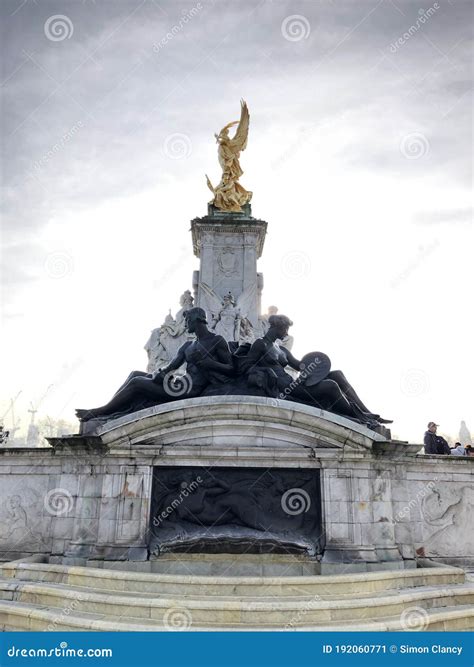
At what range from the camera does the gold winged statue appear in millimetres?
23141

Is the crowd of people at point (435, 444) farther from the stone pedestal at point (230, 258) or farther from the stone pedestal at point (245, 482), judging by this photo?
the stone pedestal at point (230, 258)

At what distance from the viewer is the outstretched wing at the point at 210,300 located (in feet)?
67.1

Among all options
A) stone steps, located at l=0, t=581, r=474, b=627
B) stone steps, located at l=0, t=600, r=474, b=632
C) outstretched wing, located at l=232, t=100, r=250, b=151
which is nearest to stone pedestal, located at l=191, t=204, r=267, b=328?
outstretched wing, located at l=232, t=100, r=250, b=151

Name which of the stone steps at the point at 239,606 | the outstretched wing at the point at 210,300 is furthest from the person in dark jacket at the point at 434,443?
the outstretched wing at the point at 210,300

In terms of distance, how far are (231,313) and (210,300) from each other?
1362 millimetres

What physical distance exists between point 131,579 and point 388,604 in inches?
155

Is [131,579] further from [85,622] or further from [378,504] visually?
[378,504]

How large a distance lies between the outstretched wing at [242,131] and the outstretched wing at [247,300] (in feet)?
23.6

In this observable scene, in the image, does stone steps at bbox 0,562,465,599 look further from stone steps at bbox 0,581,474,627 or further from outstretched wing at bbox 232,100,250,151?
outstretched wing at bbox 232,100,250,151

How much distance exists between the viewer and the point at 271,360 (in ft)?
36.8

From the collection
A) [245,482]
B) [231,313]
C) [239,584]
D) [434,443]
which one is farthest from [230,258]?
[239,584]

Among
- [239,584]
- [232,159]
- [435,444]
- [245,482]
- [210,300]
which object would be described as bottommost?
[239,584]

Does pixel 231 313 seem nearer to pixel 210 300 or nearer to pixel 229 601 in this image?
pixel 210 300

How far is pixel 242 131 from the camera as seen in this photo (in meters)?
23.7
